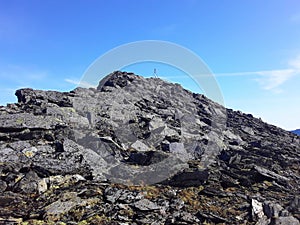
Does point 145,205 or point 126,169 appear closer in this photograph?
point 145,205

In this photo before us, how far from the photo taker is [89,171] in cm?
2252

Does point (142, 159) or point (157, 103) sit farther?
point (157, 103)

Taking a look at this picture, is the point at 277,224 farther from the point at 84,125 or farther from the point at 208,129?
the point at 208,129

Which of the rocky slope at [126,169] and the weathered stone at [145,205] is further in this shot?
the weathered stone at [145,205]

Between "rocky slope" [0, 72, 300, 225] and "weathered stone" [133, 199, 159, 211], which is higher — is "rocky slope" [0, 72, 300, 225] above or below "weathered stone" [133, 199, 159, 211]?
above

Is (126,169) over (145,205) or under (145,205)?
over

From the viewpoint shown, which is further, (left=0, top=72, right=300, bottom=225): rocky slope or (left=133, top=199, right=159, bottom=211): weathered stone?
(left=133, top=199, right=159, bottom=211): weathered stone

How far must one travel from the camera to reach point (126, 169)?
23922 mm

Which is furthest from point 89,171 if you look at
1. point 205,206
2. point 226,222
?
point 226,222

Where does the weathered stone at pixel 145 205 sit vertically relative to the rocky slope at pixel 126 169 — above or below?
below

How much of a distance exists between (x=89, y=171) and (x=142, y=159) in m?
5.61

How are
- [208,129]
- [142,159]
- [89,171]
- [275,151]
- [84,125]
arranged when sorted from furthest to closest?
[208,129], [275,151], [84,125], [142,159], [89,171]

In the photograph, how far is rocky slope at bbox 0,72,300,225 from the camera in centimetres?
1661

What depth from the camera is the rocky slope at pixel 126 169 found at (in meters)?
16.6
